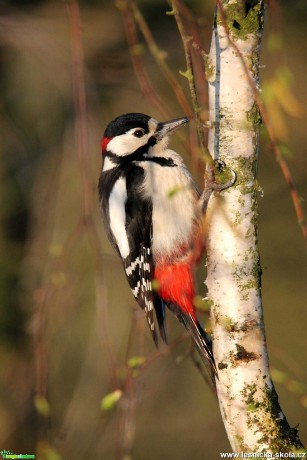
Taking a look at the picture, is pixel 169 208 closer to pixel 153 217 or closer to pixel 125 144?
pixel 153 217

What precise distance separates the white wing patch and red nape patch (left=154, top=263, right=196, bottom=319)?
0.20m

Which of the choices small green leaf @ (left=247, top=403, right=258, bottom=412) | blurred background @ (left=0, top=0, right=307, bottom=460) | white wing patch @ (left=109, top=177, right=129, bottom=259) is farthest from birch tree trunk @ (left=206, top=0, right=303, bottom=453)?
blurred background @ (left=0, top=0, right=307, bottom=460)

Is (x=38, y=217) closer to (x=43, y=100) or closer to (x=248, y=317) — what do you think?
(x=43, y=100)

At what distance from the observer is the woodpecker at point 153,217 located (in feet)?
10.5

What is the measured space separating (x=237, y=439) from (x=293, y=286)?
401cm

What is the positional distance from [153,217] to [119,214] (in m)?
0.17

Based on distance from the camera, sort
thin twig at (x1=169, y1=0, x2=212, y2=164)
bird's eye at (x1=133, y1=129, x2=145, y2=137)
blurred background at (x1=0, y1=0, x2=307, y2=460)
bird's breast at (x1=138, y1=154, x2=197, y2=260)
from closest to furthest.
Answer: thin twig at (x1=169, y1=0, x2=212, y2=164)
bird's breast at (x1=138, y1=154, x2=197, y2=260)
bird's eye at (x1=133, y1=129, x2=145, y2=137)
blurred background at (x1=0, y1=0, x2=307, y2=460)

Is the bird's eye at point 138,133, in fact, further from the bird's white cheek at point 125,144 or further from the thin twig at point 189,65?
the thin twig at point 189,65

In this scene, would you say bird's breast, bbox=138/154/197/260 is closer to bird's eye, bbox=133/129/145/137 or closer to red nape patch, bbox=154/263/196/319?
red nape patch, bbox=154/263/196/319

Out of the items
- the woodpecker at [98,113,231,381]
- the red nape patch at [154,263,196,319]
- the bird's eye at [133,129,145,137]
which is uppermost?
the bird's eye at [133,129,145,137]

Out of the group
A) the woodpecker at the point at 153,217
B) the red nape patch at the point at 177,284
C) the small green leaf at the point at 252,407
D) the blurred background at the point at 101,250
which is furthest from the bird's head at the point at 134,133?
the blurred background at the point at 101,250

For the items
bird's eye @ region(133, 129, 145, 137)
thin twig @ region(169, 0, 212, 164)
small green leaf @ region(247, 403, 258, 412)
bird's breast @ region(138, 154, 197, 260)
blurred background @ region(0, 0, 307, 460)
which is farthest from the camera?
blurred background @ region(0, 0, 307, 460)

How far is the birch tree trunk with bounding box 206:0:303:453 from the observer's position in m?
2.25

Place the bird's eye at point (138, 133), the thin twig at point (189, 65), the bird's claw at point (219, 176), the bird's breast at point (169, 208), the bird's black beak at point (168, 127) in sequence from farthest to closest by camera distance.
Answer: the bird's eye at point (138, 133)
the bird's black beak at point (168, 127)
the bird's breast at point (169, 208)
the bird's claw at point (219, 176)
the thin twig at point (189, 65)
